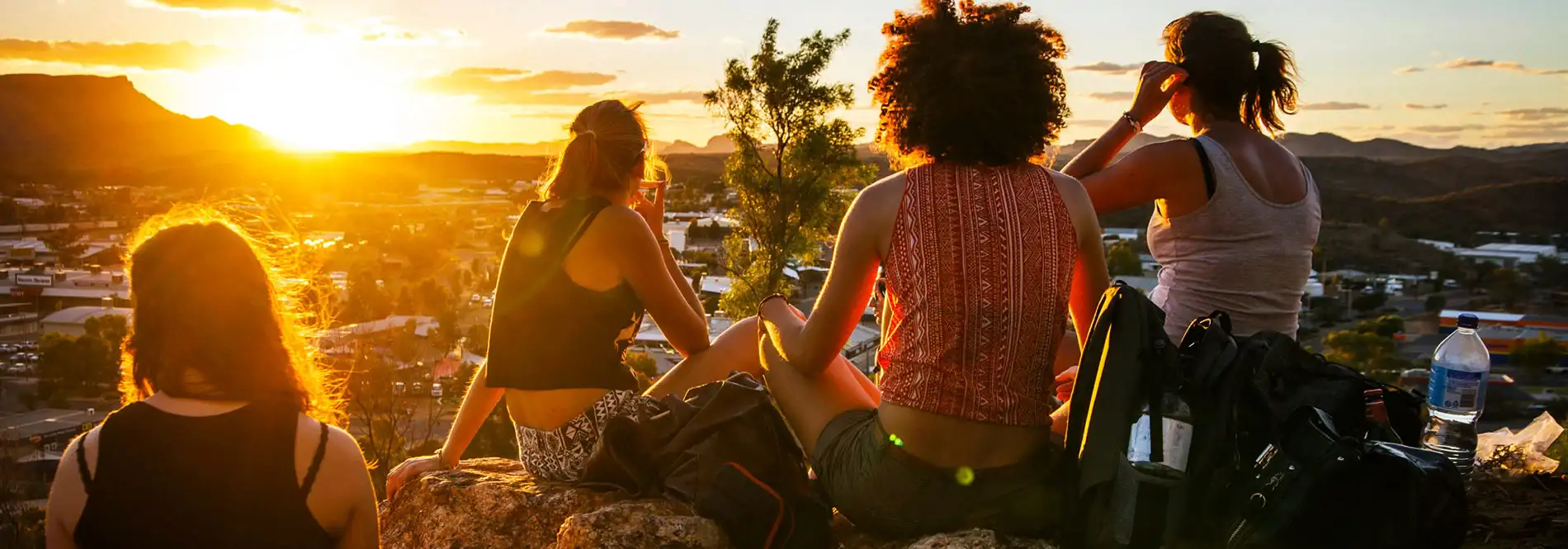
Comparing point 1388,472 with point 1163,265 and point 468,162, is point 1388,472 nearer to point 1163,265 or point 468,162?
point 1163,265

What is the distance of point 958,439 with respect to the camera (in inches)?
95.0

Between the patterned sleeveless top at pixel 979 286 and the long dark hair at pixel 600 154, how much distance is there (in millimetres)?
1138

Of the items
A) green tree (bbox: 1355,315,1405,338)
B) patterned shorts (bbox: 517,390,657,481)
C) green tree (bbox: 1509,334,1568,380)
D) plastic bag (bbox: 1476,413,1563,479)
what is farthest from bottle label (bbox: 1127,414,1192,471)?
green tree (bbox: 1509,334,1568,380)

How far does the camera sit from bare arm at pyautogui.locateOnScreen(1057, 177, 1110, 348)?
2.48 meters

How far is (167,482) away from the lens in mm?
1728

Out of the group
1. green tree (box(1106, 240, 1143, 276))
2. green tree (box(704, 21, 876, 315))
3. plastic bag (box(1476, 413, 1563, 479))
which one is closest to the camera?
plastic bag (box(1476, 413, 1563, 479))

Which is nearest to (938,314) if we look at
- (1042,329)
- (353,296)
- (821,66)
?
(1042,329)

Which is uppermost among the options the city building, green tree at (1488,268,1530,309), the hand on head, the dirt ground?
the hand on head

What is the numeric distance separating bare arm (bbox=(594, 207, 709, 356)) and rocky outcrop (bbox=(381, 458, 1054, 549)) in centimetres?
62

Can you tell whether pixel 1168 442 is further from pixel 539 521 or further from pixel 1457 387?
pixel 1457 387

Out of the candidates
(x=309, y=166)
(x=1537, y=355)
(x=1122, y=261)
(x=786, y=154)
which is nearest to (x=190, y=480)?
(x=786, y=154)

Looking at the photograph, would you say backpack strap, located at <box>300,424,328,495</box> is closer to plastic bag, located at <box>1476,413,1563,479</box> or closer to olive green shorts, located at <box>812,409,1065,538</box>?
olive green shorts, located at <box>812,409,1065,538</box>

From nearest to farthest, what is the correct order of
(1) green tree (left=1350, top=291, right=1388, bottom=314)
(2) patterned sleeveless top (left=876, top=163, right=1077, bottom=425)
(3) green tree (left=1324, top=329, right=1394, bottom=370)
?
(2) patterned sleeveless top (left=876, top=163, right=1077, bottom=425)
(3) green tree (left=1324, top=329, right=1394, bottom=370)
(1) green tree (left=1350, top=291, right=1388, bottom=314)

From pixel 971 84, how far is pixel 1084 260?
1.90 ft
